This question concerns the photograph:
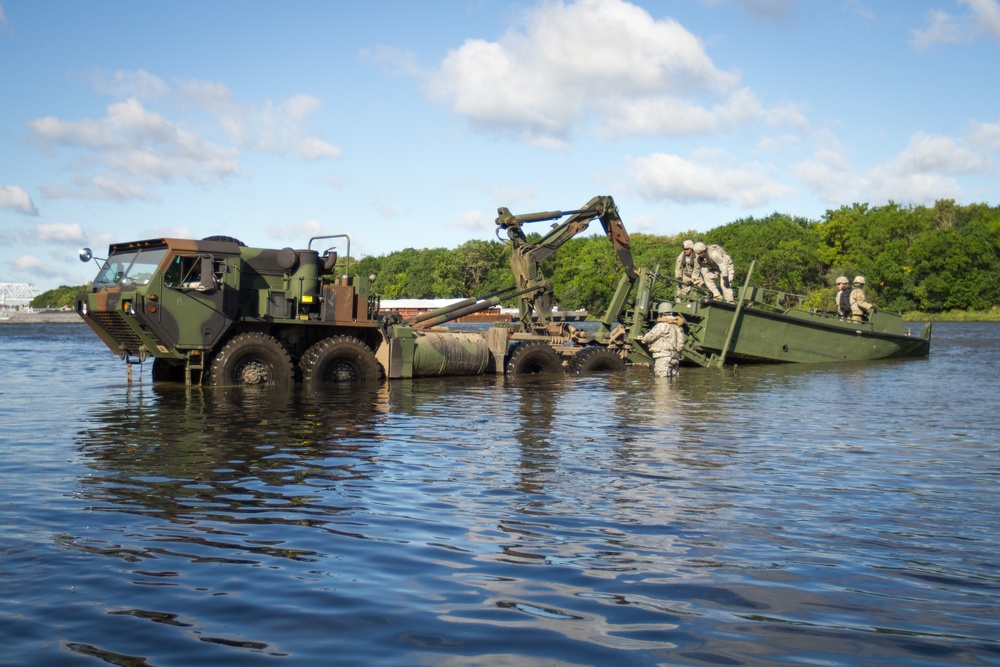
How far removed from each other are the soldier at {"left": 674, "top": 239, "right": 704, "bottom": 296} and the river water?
13.3m

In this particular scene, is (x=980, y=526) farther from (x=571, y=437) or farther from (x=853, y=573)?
(x=571, y=437)

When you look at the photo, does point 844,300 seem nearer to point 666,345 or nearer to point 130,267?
point 666,345

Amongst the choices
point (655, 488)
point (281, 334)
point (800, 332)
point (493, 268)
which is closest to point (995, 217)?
point (493, 268)

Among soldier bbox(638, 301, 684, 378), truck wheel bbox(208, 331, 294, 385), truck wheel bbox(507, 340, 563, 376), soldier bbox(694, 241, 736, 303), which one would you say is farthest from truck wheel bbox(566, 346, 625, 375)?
truck wheel bbox(208, 331, 294, 385)

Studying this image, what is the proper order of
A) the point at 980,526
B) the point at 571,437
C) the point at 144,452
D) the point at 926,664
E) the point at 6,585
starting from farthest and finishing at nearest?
the point at 571,437 → the point at 144,452 → the point at 980,526 → the point at 6,585 → the point at 926,664

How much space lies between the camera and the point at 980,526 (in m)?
7.05

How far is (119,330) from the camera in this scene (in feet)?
59.0

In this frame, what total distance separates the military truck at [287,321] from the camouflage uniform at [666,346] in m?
2.16

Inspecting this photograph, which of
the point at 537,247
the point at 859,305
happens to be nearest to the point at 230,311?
the point at 537,247

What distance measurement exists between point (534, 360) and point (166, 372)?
814 cm

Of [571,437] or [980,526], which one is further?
[571,437]

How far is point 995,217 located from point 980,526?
114 meters

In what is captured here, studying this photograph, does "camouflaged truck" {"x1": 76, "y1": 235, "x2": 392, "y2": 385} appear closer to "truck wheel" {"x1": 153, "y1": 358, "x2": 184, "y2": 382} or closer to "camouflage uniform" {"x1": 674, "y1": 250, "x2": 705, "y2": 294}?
"truck wheel" {"x1": 153, "y1": 358, "x2": 184, "y2": 382}

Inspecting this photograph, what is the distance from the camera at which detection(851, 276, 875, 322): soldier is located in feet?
96.0
